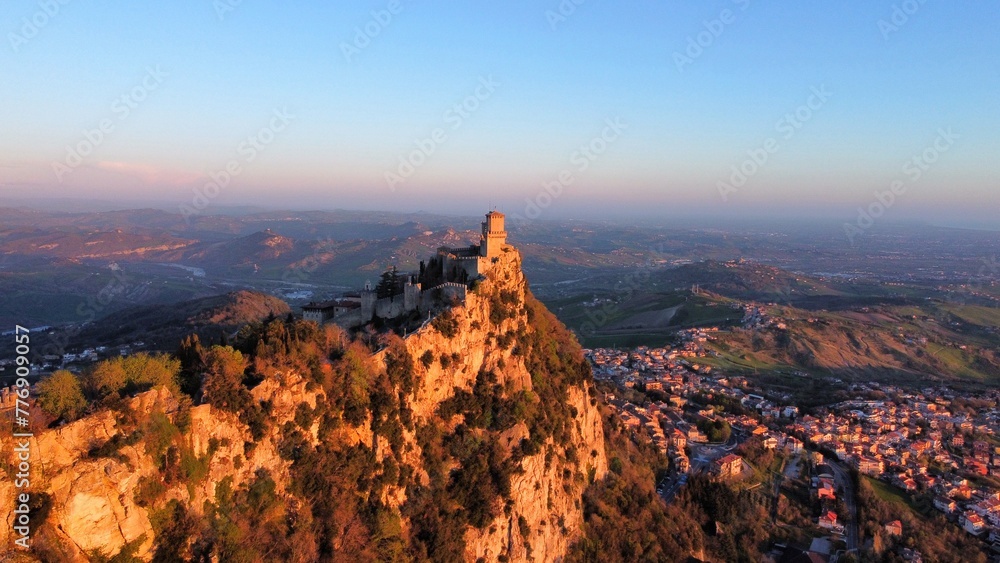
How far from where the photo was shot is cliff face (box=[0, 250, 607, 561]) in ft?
56.9

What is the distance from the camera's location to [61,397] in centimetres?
1895

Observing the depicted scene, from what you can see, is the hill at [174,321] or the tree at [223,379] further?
the hill at [174,321]

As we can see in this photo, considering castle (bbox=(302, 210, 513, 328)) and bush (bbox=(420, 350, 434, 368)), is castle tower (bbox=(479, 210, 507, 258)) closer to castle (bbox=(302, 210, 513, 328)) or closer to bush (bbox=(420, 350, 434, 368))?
castle (bbox=(302, 210, 513, 328))

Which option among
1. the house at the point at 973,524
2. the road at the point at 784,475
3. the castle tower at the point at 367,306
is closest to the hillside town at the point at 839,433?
the house at the point at 973,524

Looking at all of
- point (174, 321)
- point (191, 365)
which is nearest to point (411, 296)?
point (191, 365)

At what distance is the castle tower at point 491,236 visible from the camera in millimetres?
39000

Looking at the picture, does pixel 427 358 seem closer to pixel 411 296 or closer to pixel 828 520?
pixel 411 296

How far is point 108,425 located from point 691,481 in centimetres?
4296

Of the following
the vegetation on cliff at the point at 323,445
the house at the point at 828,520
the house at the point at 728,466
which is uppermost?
the vegetation on cliff at the point at 323,445

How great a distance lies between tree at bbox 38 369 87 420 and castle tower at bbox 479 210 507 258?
24.5 m

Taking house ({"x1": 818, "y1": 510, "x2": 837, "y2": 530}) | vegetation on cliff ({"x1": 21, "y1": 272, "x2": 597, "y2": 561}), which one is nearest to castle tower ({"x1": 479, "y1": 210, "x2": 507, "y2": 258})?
vegetation on cliff ({"x1": 21, "y1": 272, "x2": 597, "y2": 561})

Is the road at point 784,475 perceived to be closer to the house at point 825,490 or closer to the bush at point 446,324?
the house at point 825,490

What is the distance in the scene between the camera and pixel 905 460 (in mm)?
58406

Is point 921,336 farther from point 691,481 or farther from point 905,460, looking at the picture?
point 691,481
